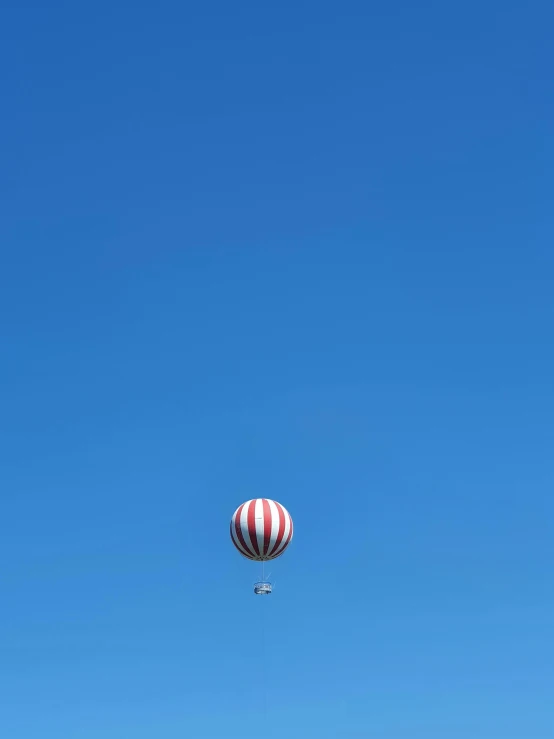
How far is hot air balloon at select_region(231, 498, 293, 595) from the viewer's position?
9838cm

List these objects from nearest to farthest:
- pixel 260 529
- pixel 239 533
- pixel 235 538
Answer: pixel 260 529, pixel 239 533, pixel 235 538

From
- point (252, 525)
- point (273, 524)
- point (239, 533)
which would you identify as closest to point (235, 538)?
point (239, 533)

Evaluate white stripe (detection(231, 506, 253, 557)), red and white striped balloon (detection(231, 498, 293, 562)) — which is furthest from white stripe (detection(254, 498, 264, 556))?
white stripe (detection(231, 506, 253, 557))

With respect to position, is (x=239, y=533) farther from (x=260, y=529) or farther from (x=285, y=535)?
(x=285, y=535)

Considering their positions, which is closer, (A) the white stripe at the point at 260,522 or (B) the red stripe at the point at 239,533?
(A) the white stripe at the point at 260,522

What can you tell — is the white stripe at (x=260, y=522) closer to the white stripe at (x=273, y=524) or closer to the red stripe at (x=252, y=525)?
the red stripe at (x=252, y=525)

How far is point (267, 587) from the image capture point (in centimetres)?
10150

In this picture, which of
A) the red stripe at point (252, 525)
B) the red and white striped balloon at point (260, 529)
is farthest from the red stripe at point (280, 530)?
the red stripe at point (252, 525)

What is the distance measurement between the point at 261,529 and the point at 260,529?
0.29ft

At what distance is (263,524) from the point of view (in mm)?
98125

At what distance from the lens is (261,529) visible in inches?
3866

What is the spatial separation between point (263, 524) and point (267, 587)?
23.3ft

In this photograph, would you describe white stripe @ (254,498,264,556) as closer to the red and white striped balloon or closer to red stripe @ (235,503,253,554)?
the red and white striped balloon

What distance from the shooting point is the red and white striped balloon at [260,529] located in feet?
323
